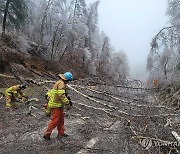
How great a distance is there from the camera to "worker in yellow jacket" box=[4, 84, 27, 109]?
8867mm

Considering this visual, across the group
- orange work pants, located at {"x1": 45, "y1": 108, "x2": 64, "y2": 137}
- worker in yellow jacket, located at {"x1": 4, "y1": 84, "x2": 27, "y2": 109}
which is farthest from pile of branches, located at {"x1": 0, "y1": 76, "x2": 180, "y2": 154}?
worker in yellow jacket, located at {"x1": 4, "y1": 84, "x2": 27, "y2": 109}

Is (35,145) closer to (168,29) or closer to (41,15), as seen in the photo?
(168,29)

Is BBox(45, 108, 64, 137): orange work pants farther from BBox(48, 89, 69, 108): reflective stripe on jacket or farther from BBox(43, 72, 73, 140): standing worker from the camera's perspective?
BBox(48, 89, 69, 108): reflective stripe on jacket

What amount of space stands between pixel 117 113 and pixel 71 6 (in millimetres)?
30747

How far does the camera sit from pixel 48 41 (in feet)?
103

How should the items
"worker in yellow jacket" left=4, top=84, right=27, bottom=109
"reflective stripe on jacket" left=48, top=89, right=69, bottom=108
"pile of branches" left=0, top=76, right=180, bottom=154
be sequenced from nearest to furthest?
"pile of branches" left=0, top=76, right=180, bottom=154, "reflective stripe on jacket" left=48, top=89, right=69, bottom=108, "worker in yellow jacket" left=4, top=84, right=27, bottom=109

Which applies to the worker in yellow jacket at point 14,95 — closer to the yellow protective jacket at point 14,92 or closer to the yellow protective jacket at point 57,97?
the yellow protective jacket at point 14,92

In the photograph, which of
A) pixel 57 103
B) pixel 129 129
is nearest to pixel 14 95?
pixel 57 103

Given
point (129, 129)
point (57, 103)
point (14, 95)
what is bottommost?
point (129, 129)

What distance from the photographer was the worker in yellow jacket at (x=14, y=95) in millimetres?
8867

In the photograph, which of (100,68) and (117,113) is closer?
(117,113)

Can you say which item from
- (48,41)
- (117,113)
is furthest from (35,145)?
(48,41)

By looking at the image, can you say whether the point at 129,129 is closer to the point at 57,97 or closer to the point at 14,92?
the point at 57,97

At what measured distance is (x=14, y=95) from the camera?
909 cm
